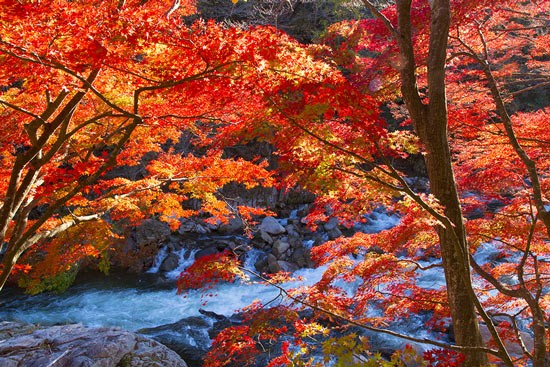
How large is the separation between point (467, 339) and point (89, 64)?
173 inches

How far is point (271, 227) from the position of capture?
46.6 ft

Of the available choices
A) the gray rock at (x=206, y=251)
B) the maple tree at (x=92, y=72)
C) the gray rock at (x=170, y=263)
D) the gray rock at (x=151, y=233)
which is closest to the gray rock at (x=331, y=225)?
the gray rock at (x=206, y=251)

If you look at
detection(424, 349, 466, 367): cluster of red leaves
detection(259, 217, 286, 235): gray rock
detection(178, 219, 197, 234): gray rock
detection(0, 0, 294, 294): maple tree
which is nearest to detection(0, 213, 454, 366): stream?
detection(259, 217, 286, 235): gray rock

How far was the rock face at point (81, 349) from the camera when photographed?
5.05 m

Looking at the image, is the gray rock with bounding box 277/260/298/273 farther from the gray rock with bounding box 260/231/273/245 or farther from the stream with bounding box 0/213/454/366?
the gray rock with bounding box 260/231/273/245

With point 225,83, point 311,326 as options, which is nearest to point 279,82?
point 225,83

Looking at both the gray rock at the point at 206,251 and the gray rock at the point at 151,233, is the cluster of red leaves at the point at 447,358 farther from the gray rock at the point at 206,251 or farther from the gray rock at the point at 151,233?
the gray rock at the point at 151,233

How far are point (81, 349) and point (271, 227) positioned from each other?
9.36m

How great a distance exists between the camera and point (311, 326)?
4.09 meters

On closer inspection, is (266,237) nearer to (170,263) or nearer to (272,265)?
(272,265)

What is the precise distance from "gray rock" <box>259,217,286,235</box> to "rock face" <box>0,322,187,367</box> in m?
8.29

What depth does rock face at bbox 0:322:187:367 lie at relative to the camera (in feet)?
16.6

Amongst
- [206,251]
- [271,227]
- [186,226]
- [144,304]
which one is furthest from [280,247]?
[144,304]

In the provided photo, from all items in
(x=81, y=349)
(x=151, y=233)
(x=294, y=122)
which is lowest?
(x=81, y=349)
